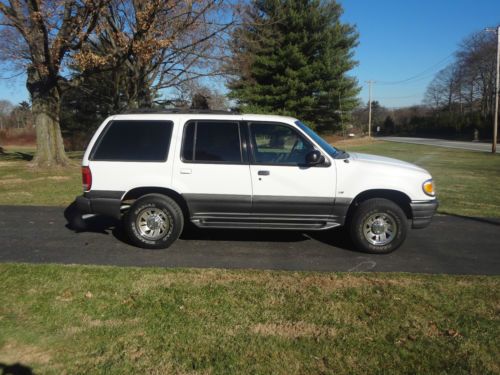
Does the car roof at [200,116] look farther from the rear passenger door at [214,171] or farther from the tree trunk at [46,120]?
the tree trunk at [46,120]

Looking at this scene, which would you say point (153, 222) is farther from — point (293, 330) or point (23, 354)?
point (293, 330)

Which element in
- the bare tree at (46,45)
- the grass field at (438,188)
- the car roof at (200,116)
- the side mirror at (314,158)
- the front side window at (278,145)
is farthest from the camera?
the bare tree at (46,45)

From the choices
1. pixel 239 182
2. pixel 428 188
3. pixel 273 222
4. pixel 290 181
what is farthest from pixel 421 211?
pixel 239 182

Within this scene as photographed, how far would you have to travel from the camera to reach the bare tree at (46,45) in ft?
45.7

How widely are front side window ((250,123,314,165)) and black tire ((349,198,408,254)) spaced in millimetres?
1106

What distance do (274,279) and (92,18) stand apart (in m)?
12.9

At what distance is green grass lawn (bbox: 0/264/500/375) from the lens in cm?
321

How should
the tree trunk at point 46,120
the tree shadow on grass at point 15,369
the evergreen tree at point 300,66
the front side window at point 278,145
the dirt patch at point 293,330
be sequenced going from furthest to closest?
the evergreen tree at point 300,66, the tree trunk at point 46,120, the front side window at point 278,145, the dirt patch at point 293,330, the tree shadow on grass at point 15,369

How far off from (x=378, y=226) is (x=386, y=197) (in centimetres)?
44

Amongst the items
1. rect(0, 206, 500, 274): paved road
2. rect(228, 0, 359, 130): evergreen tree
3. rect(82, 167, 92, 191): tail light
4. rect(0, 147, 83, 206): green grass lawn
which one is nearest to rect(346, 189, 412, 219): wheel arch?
rect(0, 206, 500, 274): paved road

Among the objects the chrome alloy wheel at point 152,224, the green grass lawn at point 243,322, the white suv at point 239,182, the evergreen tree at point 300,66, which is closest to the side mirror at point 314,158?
the white suv at point 239,182

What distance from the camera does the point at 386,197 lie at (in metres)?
5.99

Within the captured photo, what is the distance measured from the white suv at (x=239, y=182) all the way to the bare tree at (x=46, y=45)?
32.0 feet

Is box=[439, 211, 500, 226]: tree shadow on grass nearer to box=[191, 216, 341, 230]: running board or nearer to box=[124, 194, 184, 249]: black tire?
box=[191, 216, 341, 230]: running board
